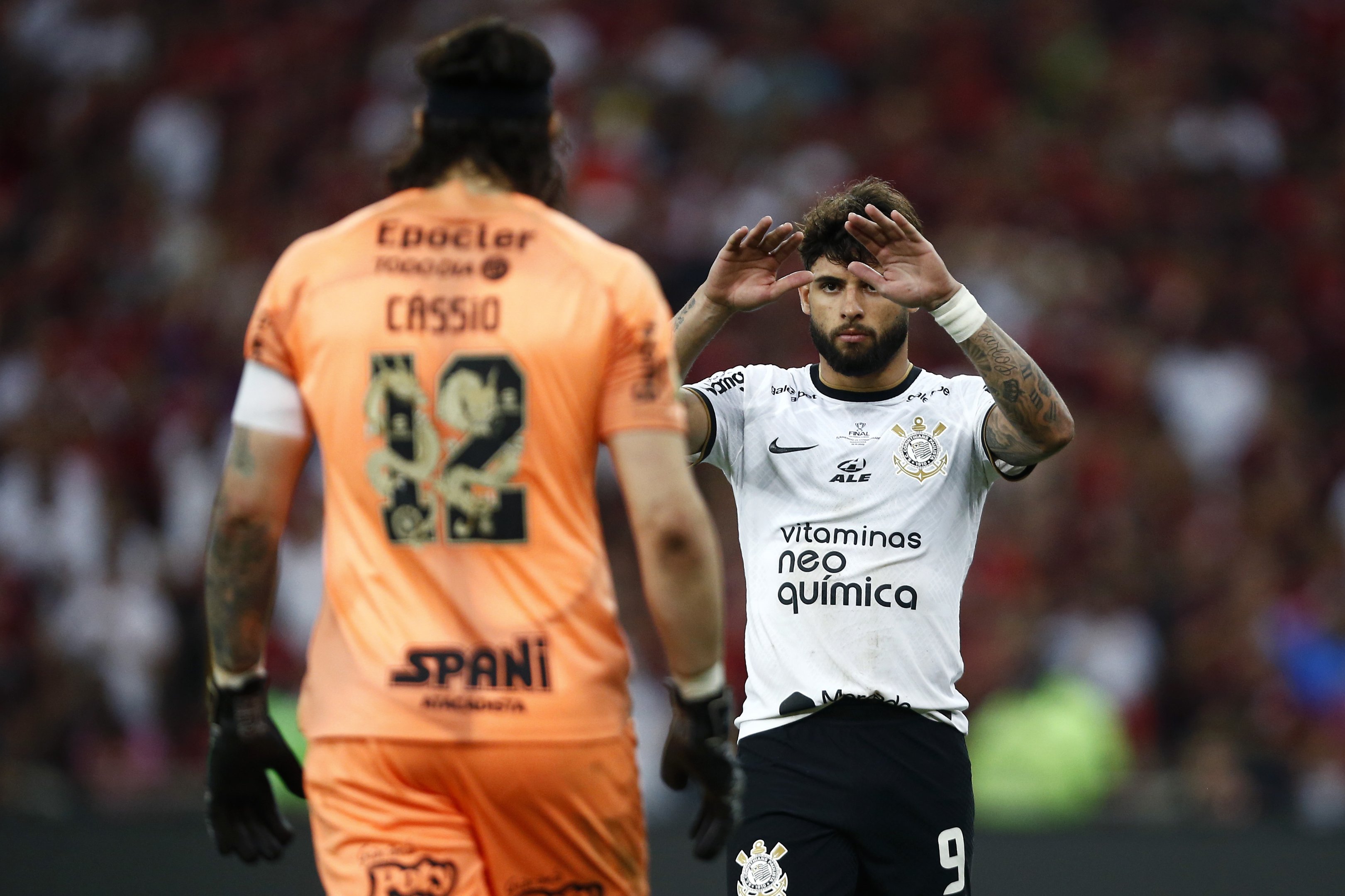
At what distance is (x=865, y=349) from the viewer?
4.89m

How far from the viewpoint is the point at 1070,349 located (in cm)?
1148

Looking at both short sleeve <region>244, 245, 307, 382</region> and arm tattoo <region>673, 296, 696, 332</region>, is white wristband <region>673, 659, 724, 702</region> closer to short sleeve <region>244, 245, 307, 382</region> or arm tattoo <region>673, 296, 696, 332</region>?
short sleeve <region>244, 245, 307, 382</region>

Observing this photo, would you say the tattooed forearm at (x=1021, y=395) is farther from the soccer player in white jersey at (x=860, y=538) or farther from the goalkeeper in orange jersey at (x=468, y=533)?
the goalkeeper in orange jersey at (x=468, y=533)

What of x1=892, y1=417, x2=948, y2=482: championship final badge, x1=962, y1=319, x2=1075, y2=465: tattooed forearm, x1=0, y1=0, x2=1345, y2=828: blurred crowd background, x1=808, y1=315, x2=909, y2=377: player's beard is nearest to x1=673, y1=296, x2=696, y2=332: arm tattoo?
x1=808, y1=315, x2=909, y2=377: player's beard

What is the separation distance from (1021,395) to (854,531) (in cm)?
61

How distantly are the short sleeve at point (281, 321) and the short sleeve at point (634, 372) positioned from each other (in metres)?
0.64

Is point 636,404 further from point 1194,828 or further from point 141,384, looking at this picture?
point 141,384

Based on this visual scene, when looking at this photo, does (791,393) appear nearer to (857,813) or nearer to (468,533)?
(857,813)

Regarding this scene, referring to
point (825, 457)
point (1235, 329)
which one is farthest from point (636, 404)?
point (1235, 329)

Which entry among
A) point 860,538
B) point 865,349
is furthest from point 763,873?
point 865,349

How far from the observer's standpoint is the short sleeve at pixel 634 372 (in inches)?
132

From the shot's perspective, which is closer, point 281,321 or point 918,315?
point 281,321

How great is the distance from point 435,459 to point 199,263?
9.99m

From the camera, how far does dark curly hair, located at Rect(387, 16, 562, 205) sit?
347cm
